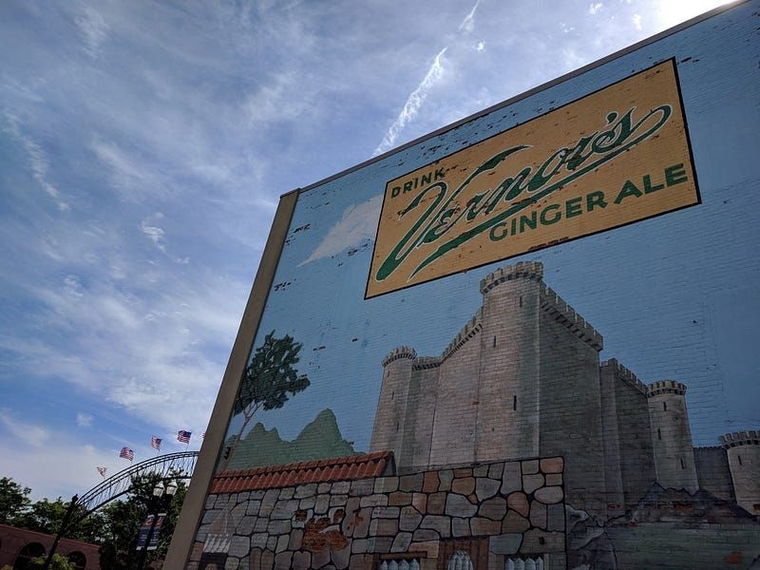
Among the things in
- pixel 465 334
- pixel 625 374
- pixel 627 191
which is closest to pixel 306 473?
pixel 465 334

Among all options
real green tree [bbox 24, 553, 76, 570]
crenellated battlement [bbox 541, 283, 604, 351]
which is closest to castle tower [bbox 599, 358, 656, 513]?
crenellated battlement [bbox 541, 283, 604, 351]

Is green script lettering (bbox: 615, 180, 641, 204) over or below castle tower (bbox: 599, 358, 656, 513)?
over

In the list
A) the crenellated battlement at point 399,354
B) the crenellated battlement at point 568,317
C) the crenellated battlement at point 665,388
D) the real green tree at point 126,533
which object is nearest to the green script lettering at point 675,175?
the crenellated battlement at point 568,317

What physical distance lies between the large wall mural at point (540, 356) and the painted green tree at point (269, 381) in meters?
0.06

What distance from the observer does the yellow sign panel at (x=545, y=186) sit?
9.15 m

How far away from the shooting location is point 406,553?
8.36 meters

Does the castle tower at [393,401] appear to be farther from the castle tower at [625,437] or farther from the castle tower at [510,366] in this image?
the castle tower at [625,437]

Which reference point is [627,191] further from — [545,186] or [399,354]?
[399,354]

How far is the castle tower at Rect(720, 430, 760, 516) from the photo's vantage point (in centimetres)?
607

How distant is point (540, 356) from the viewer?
8477mm

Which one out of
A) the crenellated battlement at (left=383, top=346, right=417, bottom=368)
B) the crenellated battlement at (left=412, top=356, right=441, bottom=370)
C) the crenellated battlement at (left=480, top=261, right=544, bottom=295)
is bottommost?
the crenellated battlement at (left=412, top=356, right=441, bottom=370)

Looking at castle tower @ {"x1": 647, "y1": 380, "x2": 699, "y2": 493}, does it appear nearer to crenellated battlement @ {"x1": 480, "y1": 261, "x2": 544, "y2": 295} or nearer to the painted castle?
the painted castle

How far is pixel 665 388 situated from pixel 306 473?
6.39 meters

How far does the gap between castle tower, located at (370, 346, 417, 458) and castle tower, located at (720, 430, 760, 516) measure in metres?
4.86
